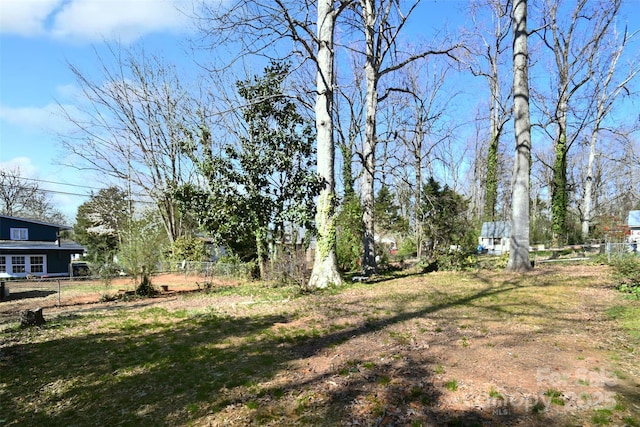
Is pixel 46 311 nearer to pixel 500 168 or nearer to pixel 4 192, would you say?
pixel 4 192

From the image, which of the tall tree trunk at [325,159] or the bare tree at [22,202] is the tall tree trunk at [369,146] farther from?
the bare tree at [22,202]

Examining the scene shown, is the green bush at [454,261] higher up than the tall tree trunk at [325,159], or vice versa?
the tall tree trunk at [325,159]

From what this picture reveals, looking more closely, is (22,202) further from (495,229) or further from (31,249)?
(495,229)

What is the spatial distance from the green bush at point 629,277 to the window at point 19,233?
34.3 meters

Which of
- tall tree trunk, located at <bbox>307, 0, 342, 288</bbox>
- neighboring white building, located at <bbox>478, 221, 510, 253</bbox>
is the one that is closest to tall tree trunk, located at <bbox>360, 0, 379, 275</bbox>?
tall tree trunk, located at <bbox>307, 0, 342, 288</bbox>

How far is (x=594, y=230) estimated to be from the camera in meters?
28.8

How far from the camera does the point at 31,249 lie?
85.0ft

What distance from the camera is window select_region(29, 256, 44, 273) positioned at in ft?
86.6

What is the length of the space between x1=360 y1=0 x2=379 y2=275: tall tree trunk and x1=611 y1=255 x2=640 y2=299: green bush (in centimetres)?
670

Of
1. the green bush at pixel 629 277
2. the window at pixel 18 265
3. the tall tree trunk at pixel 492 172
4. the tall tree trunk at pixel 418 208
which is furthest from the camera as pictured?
the tall tree trunk at pixel 492 172

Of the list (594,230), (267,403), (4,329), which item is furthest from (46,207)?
(594,230)

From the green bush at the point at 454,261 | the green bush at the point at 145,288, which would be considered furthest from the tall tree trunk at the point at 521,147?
the green bush at the point at 145,288

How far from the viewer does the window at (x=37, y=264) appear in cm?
2641

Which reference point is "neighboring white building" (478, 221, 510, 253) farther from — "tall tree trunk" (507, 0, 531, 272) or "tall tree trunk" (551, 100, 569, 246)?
"tall tree trunk" (507, 0, 531, 272)
